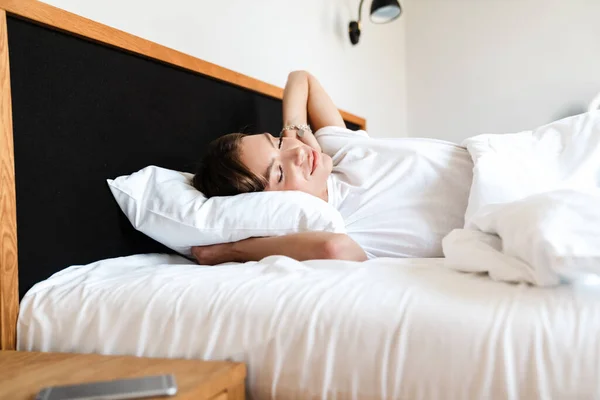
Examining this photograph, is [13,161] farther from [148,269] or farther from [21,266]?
[148,269]

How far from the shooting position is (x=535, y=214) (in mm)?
677

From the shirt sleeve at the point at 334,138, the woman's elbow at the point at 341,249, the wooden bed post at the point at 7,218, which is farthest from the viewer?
the shirt sleeve at the point at 334,138

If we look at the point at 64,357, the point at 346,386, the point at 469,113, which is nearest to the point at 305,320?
the point at 346,386

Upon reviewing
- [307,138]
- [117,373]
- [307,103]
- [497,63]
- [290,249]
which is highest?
[497,63]

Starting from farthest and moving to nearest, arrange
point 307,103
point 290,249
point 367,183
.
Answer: point 307,103 < point 367,183 < point 290,249

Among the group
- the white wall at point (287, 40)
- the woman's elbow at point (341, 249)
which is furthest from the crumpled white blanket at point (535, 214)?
the white wall at point (287, 40)

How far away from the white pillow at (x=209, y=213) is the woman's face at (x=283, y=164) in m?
0.08

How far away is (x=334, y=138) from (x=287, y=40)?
62cm

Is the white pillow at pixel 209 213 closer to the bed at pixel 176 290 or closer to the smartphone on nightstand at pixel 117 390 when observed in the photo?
the bed at pixel 176 290

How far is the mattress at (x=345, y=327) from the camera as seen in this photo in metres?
0.57

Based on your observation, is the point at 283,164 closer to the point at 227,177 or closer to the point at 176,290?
the point at 227,177

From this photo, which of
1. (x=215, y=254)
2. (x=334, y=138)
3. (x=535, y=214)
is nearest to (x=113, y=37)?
(x=215, y=254)

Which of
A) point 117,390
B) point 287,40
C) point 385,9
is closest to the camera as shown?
point 117,390

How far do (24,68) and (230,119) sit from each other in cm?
63
